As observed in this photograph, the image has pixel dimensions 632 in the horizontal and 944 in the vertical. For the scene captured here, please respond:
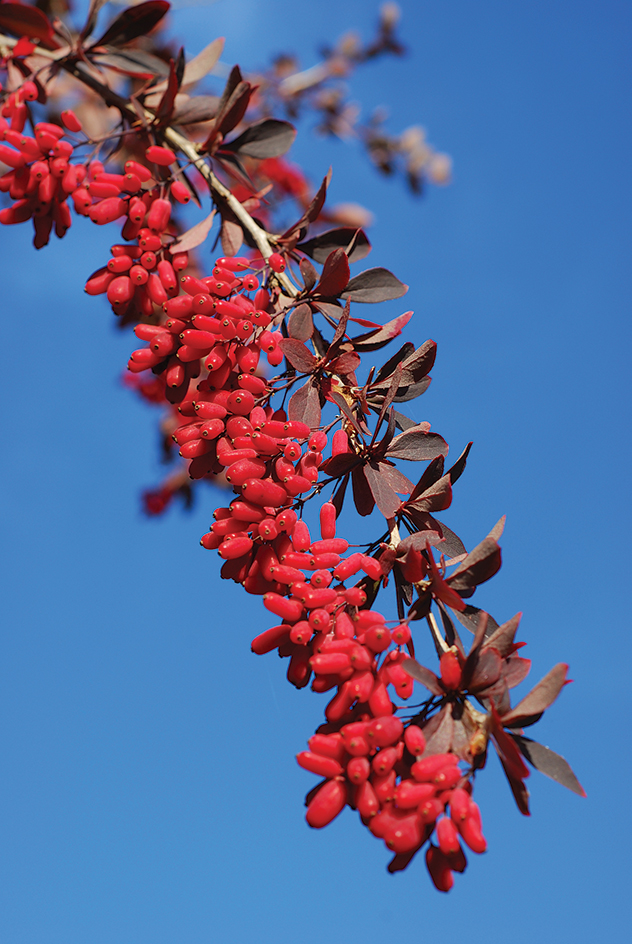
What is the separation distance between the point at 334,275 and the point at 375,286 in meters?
0.22

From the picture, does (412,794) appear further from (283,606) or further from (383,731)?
(283,606)

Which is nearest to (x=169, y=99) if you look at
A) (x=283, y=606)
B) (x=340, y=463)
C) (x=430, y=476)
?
(x=340, y=463)

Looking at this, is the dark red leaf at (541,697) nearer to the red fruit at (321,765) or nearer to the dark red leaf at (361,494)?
the red fruit at (321,765)

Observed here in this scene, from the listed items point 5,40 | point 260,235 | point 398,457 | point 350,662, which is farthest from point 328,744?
point 5,40

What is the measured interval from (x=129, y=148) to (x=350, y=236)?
2.77 metres

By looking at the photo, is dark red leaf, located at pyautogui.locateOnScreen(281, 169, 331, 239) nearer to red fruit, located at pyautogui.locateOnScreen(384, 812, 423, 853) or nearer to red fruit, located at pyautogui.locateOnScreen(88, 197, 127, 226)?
red fruit, located at pyautogui.locateOnScreen(88, 197, 127, 226)

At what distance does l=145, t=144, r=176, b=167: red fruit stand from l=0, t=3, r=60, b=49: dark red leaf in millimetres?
661

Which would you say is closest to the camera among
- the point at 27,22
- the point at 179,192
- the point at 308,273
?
the point at 308,273

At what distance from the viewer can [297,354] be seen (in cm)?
167

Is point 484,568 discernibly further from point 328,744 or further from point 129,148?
point 129,148

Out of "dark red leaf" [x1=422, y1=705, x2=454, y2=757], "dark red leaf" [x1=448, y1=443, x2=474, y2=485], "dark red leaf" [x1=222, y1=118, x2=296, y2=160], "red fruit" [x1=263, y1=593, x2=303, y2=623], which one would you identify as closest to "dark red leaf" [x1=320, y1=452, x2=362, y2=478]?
"dark red leaf" [x1=448, y1=443, x2=474, y2=485]

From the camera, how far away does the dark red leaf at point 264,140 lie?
7.54 ft

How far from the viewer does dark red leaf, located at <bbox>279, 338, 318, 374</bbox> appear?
5.42 feet

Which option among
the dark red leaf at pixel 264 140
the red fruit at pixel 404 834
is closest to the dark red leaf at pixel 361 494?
the red fruit at pixel 404 834
